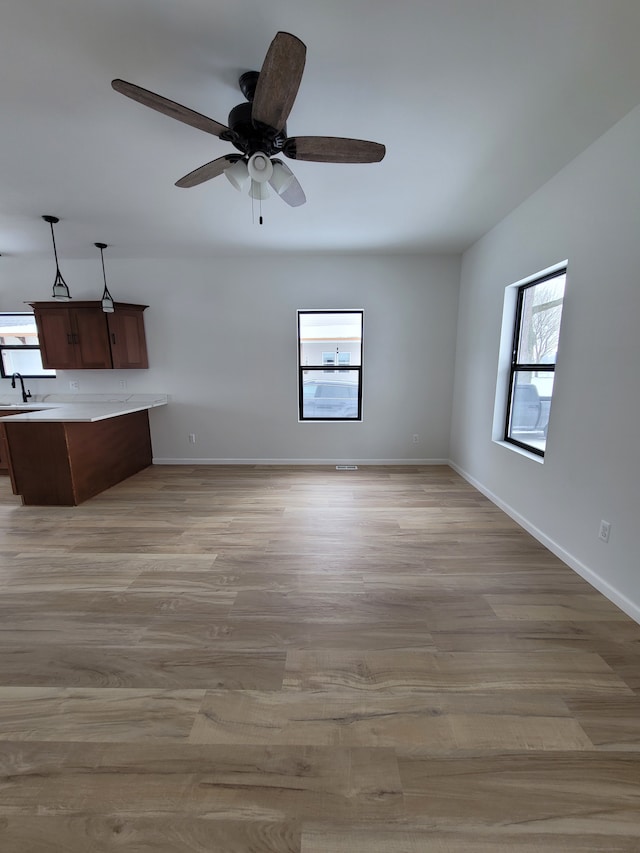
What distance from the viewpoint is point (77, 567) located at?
2.36m

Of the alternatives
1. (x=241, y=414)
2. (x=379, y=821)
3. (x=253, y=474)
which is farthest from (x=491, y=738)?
(x=241, y=414)

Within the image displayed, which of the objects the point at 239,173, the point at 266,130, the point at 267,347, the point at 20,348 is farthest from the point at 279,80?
the point at 20,348

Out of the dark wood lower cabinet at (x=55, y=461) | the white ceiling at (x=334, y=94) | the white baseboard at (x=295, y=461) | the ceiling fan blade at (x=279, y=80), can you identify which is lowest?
the white baseboard at (x=295, y=461)

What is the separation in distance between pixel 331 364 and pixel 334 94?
118 inches

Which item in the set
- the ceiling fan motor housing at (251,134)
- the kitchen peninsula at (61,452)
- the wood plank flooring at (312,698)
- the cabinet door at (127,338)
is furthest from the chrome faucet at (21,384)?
the ceiling fan motor housing at (251,134)

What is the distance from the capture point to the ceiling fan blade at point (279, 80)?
1.15 m

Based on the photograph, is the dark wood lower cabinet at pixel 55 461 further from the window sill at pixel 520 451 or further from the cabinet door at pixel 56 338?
the window sill at pixel 520 451

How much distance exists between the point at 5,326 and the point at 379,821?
20.4 ft

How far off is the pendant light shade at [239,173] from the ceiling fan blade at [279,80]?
1.00 feet

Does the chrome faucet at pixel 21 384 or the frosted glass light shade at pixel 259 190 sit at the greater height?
the frosted glass light shade at pixel 259 190

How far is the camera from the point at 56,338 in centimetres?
414

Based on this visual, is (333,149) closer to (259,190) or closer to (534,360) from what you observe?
(259,190)

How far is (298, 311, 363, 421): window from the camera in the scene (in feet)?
14.8

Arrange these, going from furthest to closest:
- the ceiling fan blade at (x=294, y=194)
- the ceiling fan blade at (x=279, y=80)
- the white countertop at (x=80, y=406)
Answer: the white countertop at (x=80, y=406) < the ceiling fan blade at (x=294, y=194) < the ceiling fan blade at (x=279, y=80)
